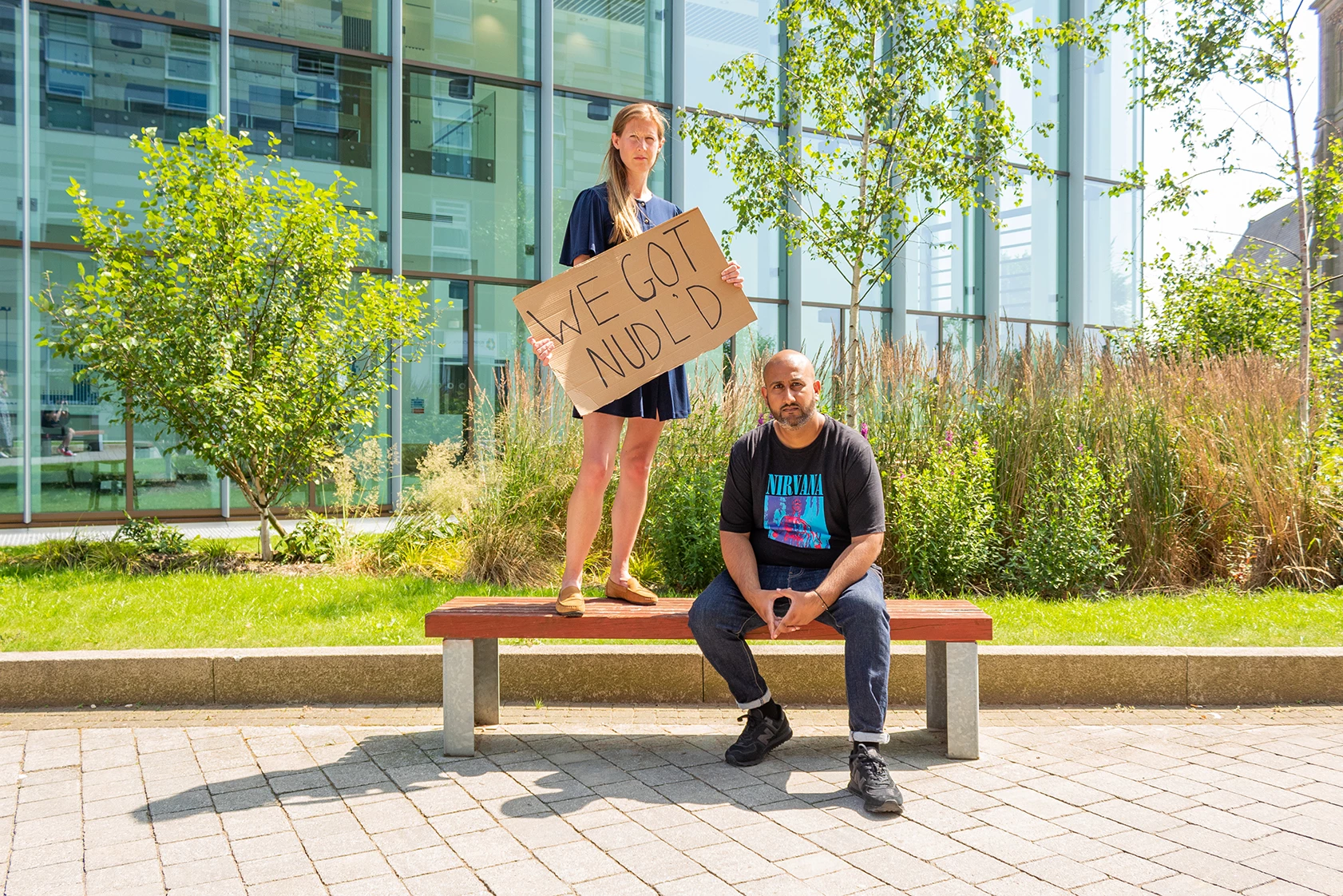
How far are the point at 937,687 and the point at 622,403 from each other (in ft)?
5.65

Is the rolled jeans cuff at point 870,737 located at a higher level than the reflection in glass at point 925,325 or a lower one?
lower

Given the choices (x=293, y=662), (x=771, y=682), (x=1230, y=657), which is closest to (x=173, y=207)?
(x=293, y=662)

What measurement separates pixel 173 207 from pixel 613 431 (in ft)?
16.5

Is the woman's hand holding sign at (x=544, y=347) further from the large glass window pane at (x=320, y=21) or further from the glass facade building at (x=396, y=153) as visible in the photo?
the large glass window pane at (x=320, y=21)

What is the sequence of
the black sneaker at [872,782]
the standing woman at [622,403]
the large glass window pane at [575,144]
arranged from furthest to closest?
1. the large glass window pane at [575,144]
2. the standing woman at [622,403]
3. the black sneaker at [872,782]

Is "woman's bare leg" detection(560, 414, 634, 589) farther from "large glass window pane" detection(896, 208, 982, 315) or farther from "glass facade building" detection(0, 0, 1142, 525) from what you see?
"large glass window pane" detection(896, 208, 982, 315)

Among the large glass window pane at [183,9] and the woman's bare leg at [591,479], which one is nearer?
the woman's bare leg at [591,479]

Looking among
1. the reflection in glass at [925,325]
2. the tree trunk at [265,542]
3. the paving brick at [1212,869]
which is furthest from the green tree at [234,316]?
the reflection in glass at [925,325]

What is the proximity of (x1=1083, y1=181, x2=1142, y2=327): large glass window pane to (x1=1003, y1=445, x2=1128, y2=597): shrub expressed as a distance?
39.6ft

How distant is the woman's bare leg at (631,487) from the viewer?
14.0 ft

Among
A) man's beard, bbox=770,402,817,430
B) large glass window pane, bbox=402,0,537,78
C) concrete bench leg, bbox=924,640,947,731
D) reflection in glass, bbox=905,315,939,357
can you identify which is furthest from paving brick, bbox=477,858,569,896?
reflection in glass, bbox=905,315,939,357

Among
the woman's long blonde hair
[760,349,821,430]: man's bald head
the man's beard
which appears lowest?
the man's beard

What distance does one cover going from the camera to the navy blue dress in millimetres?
4160

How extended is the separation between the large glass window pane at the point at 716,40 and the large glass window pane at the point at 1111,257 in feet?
21.9
